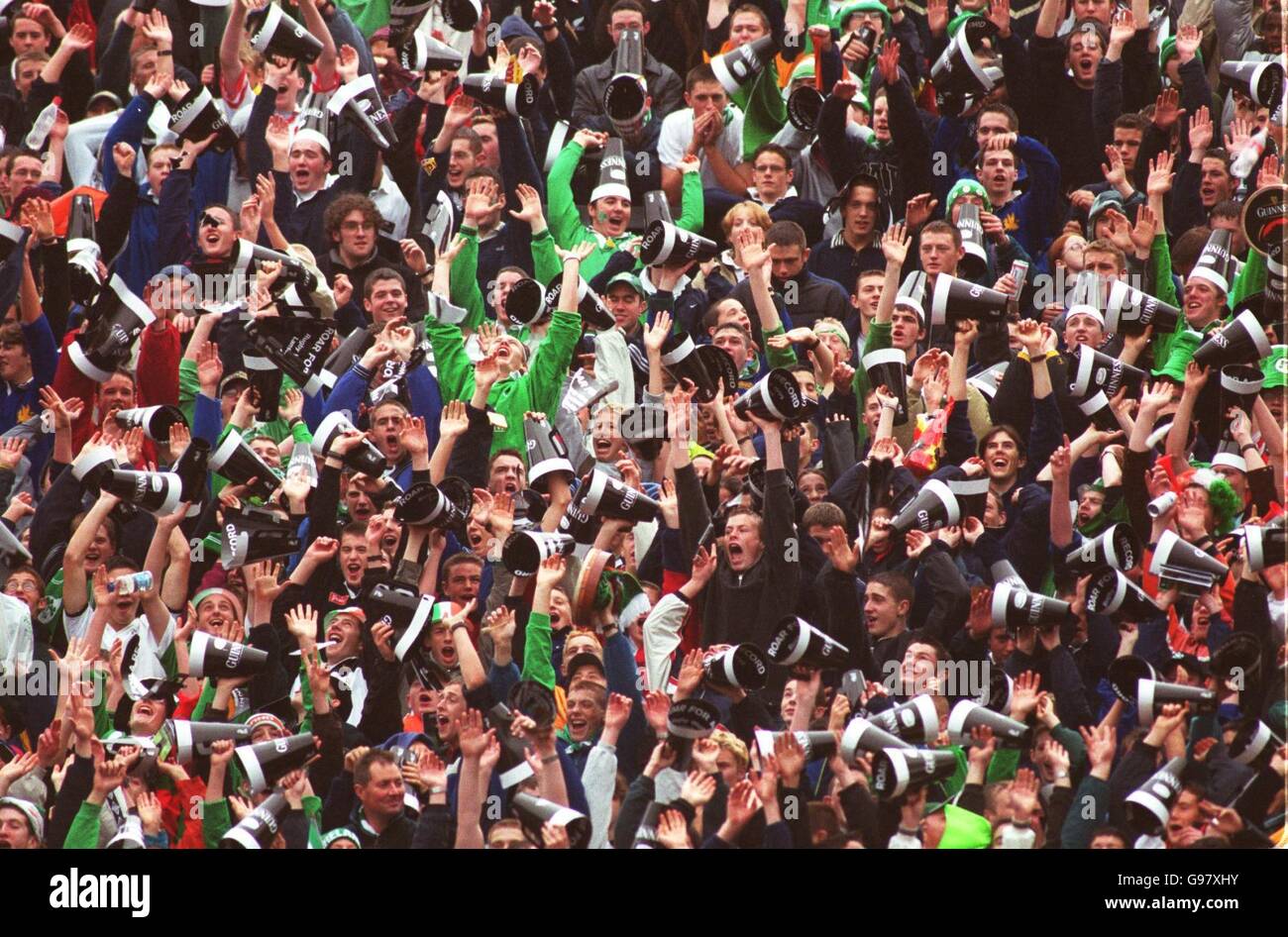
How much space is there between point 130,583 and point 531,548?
5.29 ft

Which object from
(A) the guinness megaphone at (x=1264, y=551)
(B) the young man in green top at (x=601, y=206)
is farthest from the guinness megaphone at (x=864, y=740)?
(B) the young man in green top at (x=601, y=206)

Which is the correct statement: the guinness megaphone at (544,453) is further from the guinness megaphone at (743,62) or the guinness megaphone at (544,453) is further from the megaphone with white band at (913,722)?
the guinness megaphone at (743,62)

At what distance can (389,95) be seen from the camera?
1274 cm

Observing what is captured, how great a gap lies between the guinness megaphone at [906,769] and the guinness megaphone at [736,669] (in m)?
0.56

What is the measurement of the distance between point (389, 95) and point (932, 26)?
2.48 metres

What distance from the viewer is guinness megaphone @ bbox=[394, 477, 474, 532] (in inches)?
432

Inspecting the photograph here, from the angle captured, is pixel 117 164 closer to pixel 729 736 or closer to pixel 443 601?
pixel 443 601

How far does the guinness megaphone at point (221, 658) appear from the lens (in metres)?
10.8

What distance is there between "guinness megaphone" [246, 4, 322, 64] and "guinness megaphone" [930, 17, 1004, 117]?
9.00 ft

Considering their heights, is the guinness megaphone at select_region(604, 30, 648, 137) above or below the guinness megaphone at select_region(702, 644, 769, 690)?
above

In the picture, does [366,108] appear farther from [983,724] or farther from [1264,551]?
[1264,551]

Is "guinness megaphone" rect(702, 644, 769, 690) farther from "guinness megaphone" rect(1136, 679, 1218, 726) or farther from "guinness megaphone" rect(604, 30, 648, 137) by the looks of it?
"guinness megaphone" rect(604, 30, 648, 137)

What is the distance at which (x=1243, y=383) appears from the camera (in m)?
11.2

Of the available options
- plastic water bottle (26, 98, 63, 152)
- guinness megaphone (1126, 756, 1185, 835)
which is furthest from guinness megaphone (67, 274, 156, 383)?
guinness megaphone (1126, 756, 1185, 835)
